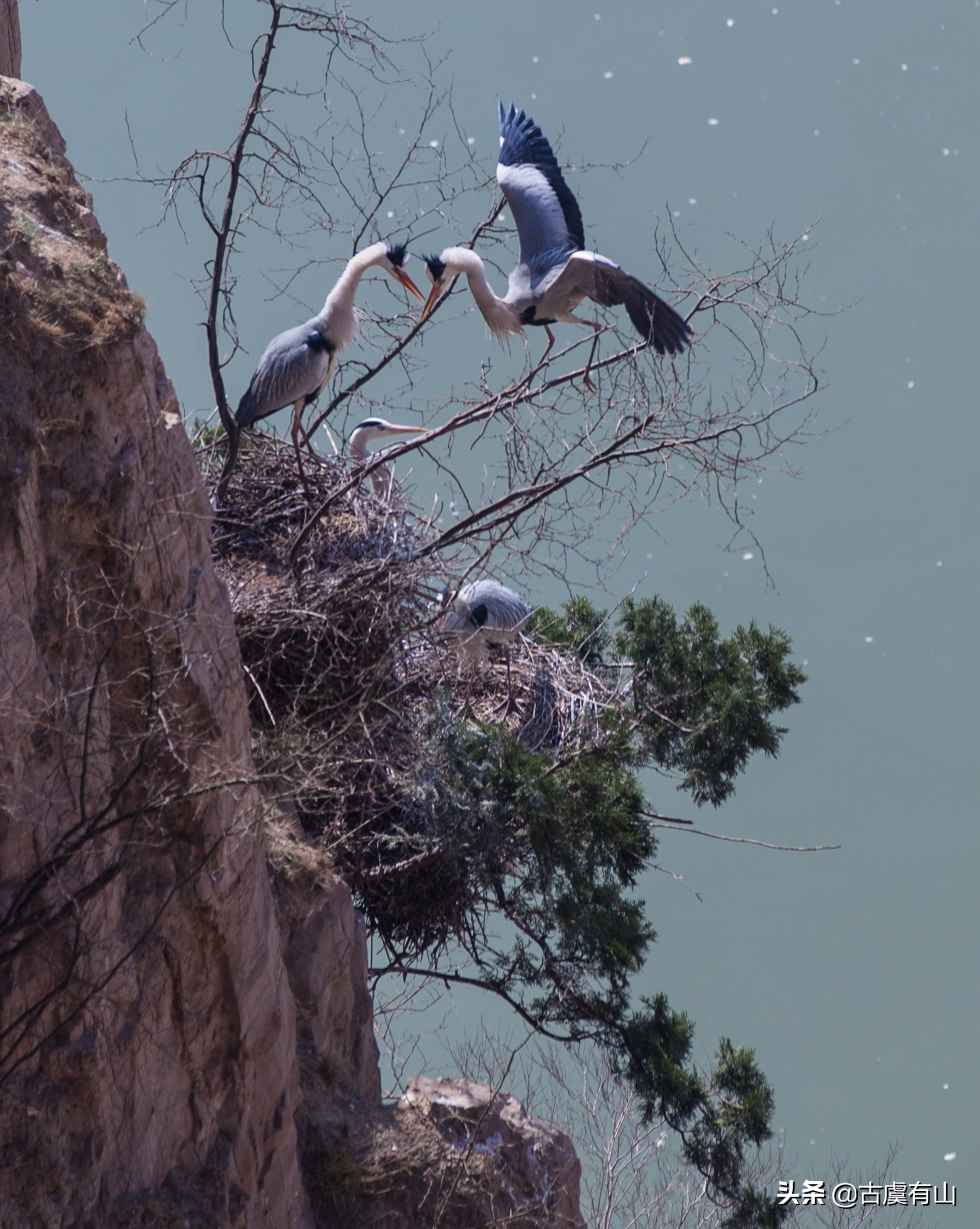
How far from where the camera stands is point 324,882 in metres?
4.33

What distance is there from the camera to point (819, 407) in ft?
47.9

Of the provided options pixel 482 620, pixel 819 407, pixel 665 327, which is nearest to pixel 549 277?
pixel 665 327

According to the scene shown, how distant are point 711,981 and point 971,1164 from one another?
2776mm

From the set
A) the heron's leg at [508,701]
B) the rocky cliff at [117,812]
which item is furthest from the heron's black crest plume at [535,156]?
the rocky cliff at [117,812]

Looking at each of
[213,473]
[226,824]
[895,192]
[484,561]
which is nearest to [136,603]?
[226,824]

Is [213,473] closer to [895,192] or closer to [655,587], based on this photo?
[655,587]

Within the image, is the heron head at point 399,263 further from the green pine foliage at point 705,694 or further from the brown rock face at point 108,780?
the brown rock face at point 108,780

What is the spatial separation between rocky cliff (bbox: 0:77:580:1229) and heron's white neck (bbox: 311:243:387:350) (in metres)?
2.12

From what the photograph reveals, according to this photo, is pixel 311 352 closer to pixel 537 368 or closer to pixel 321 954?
pixel 537 368

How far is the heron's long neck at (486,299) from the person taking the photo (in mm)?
5910

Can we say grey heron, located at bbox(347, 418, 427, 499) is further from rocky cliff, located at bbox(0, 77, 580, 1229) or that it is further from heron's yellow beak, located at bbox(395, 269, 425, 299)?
rocky cliff, located at bbox(0, 77, 580, 1229)

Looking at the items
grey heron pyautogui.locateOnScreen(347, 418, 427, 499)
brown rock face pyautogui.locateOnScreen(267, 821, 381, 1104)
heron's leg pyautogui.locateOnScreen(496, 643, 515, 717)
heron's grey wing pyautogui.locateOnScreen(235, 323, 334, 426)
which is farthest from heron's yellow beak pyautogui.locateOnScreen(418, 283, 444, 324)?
brown rock face pyautogui.locateOnScreen(267, 821, 381, 1104)

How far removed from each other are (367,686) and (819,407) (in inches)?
439

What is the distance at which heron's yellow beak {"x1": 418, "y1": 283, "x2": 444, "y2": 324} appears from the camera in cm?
566
